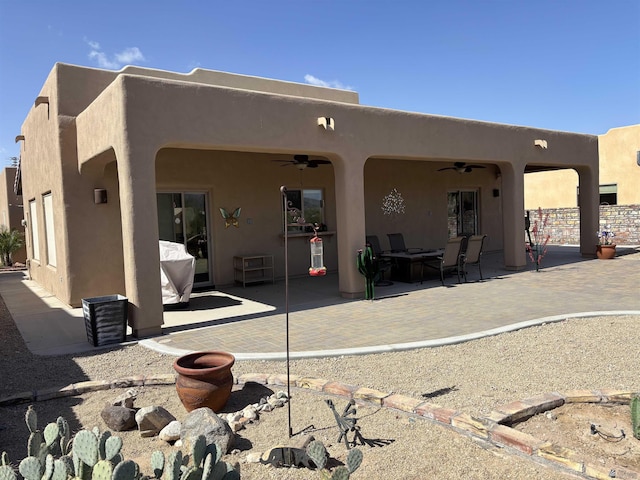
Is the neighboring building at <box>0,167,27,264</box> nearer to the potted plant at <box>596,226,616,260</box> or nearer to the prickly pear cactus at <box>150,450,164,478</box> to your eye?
the prickly pear cactus at <box>150,450,164,478</box>

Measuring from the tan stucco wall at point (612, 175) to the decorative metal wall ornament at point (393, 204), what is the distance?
1469 centimetres

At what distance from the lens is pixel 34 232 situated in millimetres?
14227

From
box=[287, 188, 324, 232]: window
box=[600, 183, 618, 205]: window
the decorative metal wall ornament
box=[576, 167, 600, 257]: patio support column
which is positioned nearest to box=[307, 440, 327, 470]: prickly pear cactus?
box=[287, 188, 324, 232]: window

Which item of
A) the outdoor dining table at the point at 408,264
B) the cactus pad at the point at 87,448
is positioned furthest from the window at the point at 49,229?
the cactus pad at the point at 87,448

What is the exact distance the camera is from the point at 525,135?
12.9 metres

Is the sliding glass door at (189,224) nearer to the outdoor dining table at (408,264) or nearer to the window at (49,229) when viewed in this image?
the window at (49,229)

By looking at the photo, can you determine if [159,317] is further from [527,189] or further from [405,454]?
[527,189]

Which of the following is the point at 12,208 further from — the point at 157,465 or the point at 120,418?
the point at 157,465

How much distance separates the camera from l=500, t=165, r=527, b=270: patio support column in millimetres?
12609

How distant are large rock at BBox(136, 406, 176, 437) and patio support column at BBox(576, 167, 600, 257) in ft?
48.5

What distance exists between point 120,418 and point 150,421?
319 mm

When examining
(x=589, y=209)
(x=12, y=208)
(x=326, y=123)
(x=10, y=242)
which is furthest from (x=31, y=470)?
(x=12, y=208)

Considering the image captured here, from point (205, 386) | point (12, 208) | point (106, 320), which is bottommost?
point (205, 386)

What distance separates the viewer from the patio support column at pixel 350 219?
9.47m
